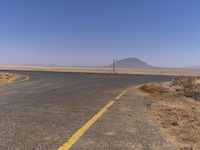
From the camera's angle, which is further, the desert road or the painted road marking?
the desert road

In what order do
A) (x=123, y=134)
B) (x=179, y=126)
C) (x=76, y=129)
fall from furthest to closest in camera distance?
(x=179, y=126), (x=76, y=129), (x=123, y=134)

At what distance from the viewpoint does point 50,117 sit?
6.61m

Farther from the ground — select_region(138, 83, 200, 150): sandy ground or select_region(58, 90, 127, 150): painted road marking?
select_region(58, 90, 127, 150): painted road marking

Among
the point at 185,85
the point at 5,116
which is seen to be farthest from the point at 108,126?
the point at 185,85

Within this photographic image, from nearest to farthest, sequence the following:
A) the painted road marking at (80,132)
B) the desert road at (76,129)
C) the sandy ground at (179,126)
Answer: the painted road marking at (80,132) < the desert road at (76,129) < the sandy ground at (179,126)

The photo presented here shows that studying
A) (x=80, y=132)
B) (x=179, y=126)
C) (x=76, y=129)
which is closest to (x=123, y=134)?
(x=80, y=132)

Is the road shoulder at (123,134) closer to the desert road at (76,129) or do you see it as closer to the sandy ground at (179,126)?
the desert road at (76,129)

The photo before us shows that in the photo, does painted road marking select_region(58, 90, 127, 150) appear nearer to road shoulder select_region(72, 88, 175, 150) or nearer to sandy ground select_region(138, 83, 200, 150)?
road shoulder select_region(72, 88, 175, 150)

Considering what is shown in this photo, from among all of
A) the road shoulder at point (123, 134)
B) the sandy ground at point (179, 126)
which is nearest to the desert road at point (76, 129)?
the road shoulder at point (123, 134)

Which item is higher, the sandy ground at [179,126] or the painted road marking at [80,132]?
the painted road marking at [80,132]

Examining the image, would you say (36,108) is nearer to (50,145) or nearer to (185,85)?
(50,145)

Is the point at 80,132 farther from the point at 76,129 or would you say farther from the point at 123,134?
the point at 123,134

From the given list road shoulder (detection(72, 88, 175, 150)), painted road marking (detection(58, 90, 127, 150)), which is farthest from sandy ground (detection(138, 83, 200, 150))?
painted road marking (detection(58, 90, 127, 150))

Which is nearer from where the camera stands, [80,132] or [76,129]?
[80,132]
